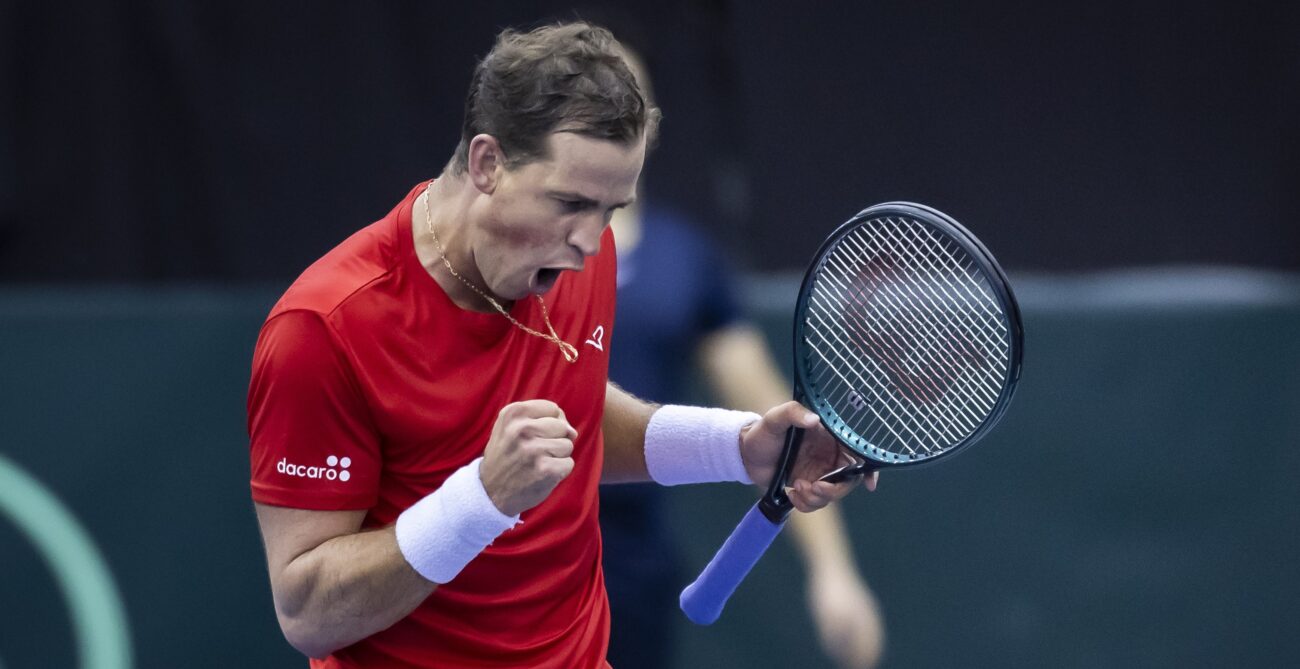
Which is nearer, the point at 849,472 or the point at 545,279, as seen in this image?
the point at 545,279

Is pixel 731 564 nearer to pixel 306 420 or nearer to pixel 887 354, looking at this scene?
pixel 887 354

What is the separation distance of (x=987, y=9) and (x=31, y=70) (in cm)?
258

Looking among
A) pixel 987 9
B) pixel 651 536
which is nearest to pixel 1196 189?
pixel 987 9

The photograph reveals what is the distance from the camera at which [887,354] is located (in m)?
2.29

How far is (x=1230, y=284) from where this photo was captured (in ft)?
11.7

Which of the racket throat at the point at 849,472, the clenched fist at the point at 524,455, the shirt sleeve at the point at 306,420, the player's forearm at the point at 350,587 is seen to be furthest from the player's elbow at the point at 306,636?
the racket throat at the point at 849,472

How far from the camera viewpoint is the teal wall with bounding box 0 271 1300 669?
3.56m

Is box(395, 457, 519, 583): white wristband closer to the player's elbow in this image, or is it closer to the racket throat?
the player's elbow

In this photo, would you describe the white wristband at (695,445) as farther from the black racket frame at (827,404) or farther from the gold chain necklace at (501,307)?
A: the gold chain necklace at (501,307)

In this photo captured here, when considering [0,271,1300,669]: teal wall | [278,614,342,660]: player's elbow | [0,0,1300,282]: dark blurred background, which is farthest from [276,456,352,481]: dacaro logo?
[0,0,1300,282]: dark blurred background

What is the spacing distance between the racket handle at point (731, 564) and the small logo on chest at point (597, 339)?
0.30 metres

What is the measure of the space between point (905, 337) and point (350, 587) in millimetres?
929

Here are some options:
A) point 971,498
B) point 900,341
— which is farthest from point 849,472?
point 971,498

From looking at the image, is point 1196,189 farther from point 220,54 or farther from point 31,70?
point 31,70
